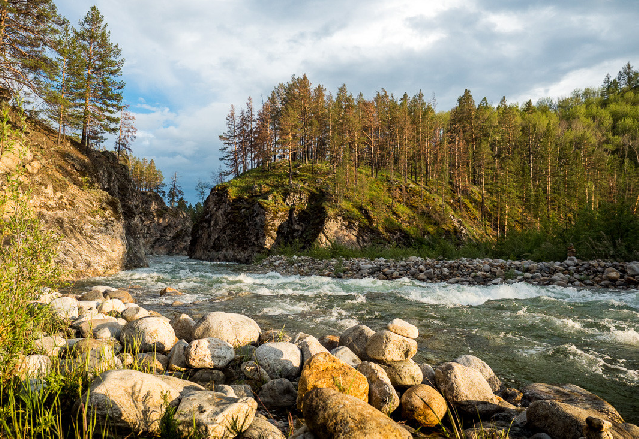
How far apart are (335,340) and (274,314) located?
3175mm

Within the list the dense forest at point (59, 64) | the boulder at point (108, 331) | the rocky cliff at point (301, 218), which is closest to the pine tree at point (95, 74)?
the dense forest at point (59, 64)

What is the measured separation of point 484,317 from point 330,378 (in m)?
5.93

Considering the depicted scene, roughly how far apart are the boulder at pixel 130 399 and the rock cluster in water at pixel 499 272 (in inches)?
477

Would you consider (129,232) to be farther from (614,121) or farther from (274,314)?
(614,121)

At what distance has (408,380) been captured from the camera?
3912mm

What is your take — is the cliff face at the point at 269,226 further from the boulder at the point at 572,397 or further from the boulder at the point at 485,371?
the boulder at the point at 572,397

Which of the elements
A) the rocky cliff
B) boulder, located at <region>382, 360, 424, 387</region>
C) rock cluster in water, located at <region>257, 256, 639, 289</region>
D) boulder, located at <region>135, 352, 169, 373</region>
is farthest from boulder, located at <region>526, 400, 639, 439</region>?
the rocky cliff

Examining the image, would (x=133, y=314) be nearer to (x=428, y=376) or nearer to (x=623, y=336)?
(x=428, y=376)

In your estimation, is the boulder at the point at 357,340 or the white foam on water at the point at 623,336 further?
the white foam on water at the point at 623,336

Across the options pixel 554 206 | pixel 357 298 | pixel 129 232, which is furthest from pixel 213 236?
pixel 554 206

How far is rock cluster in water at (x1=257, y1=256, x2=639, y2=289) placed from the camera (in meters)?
10.9

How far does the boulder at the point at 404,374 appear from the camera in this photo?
3902mm

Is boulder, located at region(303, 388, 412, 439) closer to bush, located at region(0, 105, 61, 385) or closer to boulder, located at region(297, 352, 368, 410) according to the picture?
boulder, located at region(297, 352, 368, 410)

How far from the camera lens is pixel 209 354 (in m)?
4.32
